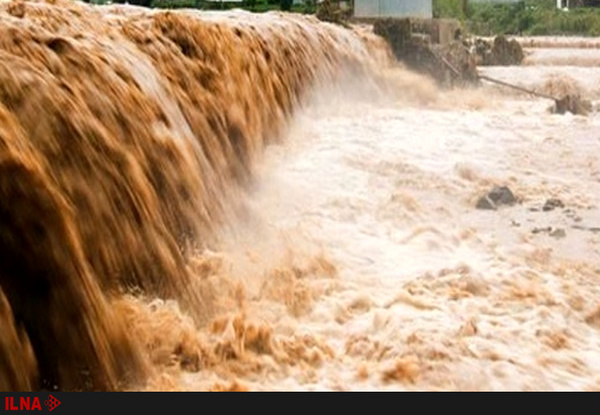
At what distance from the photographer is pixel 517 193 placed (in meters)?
7.70

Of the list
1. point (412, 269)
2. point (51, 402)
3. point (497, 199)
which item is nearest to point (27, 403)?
point (51, 402)

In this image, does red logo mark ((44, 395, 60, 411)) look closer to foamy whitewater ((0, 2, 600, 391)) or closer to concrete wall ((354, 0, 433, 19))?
foamy whitewater ((0, 2, 600, 391))

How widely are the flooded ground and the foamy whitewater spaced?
18 millimetres

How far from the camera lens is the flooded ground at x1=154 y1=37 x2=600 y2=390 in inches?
151

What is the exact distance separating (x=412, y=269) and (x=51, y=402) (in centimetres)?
317

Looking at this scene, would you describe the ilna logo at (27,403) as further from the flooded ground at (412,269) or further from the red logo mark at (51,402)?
the flooded ground at (412,269)

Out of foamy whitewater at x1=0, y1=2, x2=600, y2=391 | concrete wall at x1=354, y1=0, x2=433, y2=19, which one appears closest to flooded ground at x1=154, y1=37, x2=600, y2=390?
foamy whitewater at x1=0, y1=2, x2=600, y2=391

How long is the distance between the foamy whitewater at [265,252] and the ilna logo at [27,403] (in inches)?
6.2

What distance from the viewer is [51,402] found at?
266cm

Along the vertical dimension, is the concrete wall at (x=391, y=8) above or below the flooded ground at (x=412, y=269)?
above

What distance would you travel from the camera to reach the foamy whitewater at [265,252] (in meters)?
3.40

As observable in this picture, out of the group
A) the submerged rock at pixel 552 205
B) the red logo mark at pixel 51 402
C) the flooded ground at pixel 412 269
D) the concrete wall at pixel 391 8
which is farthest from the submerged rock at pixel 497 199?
the concrete wall at pixel 391 8

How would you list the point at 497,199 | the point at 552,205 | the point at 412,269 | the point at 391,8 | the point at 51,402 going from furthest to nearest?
the point at 391,8 < the point at 497,199 < the point at 552,205 < the point at 412,269 < the point at 51,402

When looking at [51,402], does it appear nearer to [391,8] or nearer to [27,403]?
[27,403]
